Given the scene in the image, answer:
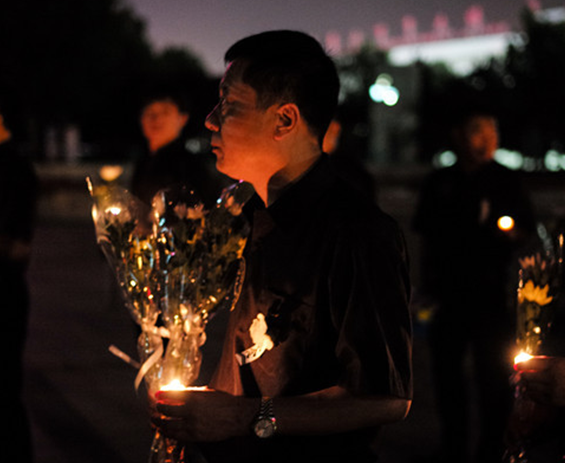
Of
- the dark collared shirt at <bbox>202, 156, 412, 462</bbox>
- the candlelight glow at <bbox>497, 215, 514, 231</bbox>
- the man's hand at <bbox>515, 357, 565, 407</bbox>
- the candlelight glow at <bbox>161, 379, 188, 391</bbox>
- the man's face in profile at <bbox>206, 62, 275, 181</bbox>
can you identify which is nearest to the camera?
the dark collared shirt at <bbox>202, 156, 412, 462</bbox>

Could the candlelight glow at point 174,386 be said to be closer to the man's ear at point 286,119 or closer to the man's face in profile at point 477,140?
the man's ear at point 286,119

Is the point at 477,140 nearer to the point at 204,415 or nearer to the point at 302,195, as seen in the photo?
the point at 302,195

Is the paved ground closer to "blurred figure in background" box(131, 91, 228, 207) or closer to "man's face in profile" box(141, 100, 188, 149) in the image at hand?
"blurred figure in background" box(131, 91, 228, 207)

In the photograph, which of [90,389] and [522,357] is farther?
[90,389]

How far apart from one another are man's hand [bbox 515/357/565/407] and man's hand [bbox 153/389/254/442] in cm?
84

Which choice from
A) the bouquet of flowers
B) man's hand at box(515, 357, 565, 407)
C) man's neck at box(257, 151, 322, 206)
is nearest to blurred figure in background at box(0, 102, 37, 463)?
the bouquet of flowers

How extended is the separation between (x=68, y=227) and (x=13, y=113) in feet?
49.6

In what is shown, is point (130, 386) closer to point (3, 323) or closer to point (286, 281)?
point (3, 323)

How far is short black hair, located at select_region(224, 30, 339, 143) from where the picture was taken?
179 cm

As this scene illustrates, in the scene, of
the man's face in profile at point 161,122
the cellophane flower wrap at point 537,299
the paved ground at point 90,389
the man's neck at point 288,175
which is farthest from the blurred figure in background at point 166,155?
the man's neck at point 288,175

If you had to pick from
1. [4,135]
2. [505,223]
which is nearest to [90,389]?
[4,135]

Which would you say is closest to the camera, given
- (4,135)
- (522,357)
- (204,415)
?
(204,415)

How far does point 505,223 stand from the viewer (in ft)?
14.5

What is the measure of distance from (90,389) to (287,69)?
190 inches
